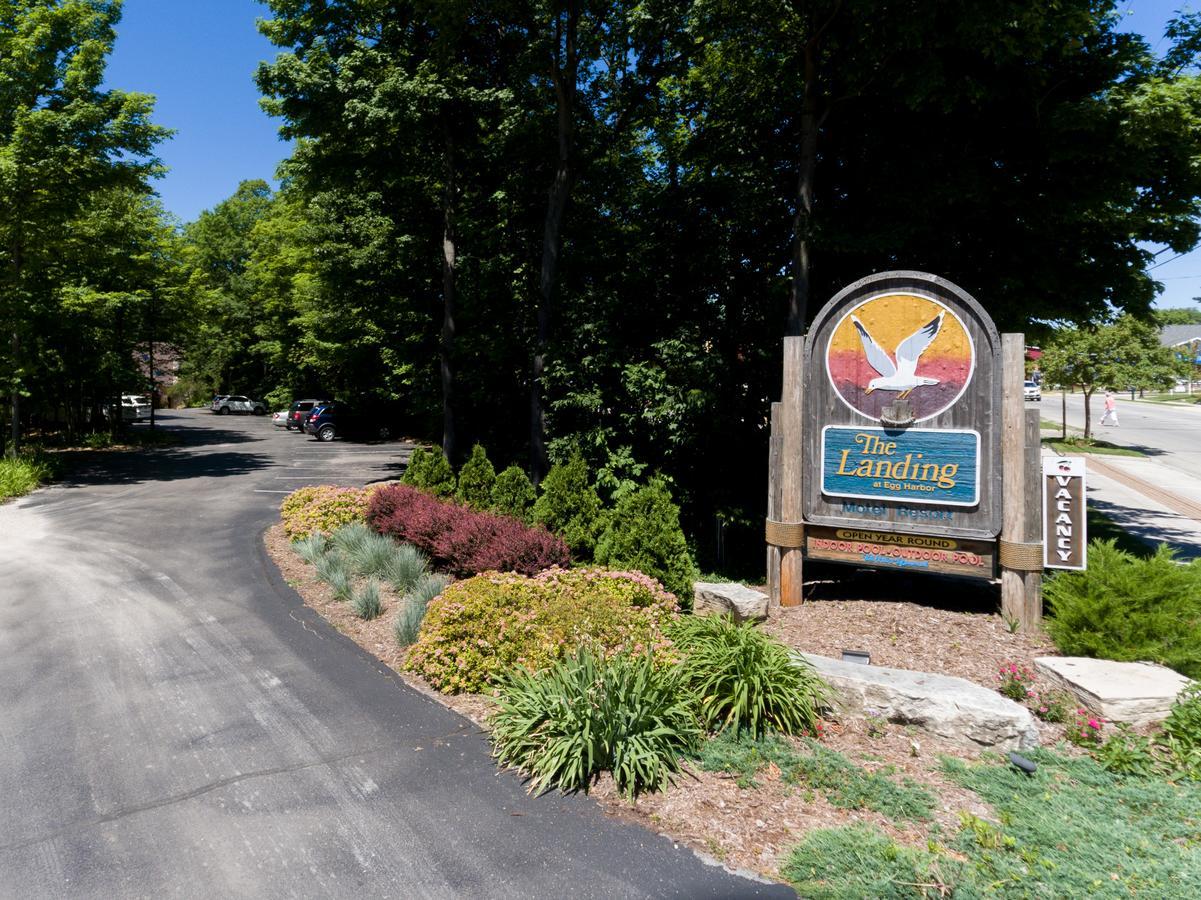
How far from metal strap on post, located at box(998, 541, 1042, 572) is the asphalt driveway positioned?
15.6 feet

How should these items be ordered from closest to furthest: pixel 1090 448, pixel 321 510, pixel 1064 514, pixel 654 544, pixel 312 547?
pixel 1064 514 < pixel 654 544 < pixel 312 547 < pixel 321 510 < pixel 1090 448

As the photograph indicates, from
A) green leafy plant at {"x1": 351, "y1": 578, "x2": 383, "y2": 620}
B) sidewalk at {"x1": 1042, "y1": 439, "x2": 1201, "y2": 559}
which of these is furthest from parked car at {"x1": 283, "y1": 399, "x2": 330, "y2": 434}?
sidewalk at {"x1": 1042, "y1": 439, "x2": 1201, "y2": 559}

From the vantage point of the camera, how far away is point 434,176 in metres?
18.2

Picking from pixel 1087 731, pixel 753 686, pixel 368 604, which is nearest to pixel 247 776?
pixel 368 604

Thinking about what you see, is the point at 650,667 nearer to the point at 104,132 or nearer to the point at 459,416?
the point at 459,416

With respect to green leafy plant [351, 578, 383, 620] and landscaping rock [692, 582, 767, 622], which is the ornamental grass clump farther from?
landscaping rock [692, 582, 767, 622]

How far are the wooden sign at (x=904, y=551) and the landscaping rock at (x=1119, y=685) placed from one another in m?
1.47

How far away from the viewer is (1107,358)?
1111 inches

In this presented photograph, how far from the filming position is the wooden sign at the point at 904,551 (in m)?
7.13

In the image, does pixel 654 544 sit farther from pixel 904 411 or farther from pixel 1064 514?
pixel 1064 514

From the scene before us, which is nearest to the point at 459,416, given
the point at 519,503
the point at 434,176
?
the point at 434,176

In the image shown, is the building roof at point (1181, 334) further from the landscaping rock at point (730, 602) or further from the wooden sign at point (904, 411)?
the landscaping rock at point (730, 602)

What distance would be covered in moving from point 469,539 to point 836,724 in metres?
5.33

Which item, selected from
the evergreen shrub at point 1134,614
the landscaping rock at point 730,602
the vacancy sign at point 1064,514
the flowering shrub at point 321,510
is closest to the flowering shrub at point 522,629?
the landscaping rock at point 730,602
